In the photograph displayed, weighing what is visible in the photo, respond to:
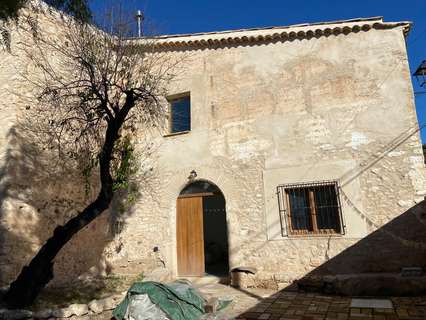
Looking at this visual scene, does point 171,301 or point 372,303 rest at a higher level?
point 171,301

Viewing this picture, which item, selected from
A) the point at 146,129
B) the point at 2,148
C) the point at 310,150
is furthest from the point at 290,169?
the point at 2,148

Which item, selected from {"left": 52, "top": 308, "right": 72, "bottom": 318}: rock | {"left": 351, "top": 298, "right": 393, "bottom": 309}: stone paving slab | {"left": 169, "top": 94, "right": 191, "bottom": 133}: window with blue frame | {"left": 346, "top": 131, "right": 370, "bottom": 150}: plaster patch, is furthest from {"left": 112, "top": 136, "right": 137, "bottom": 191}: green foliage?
{"left": 351, "top": 298, "right": 393, "bottom": 309}: stone paving slab

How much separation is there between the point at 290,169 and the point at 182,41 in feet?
15.9

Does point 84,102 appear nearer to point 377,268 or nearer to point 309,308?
point 309,308

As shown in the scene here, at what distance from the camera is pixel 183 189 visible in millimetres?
8594

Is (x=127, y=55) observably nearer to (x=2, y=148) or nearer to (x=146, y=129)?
(x=146, y=129)

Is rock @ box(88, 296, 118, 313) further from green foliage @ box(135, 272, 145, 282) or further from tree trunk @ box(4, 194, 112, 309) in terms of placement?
green foliage @ box(135, 272, 145, 282)

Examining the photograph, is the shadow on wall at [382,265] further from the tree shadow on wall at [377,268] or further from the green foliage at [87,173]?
the green foliage at [87,173]

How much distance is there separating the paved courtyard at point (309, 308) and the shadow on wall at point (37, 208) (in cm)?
392

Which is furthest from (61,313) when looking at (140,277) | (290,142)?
(290,142)

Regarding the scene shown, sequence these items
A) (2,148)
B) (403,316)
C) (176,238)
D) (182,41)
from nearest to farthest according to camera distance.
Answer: (403,316), (2,148), (176,238), (182,41)

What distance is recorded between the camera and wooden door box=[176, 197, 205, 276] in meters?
8.24

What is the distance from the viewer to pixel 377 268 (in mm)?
6375

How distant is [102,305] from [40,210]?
3.14 m
